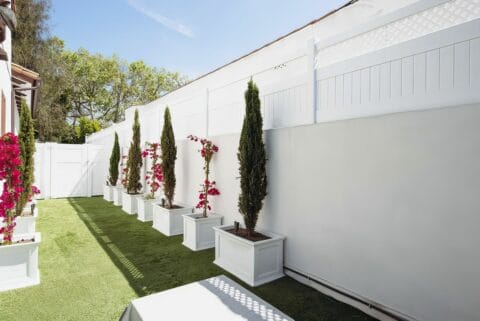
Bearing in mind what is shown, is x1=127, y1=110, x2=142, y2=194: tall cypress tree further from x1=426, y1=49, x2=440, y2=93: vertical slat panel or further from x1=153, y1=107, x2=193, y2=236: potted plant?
x1=426, y1=49, x2=440, y2=93: vertical slat panel

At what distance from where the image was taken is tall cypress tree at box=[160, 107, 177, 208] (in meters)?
6.91

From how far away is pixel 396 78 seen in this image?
2912mm

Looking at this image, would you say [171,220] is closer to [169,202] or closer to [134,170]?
[169,202]

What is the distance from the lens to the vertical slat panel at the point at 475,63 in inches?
92.5

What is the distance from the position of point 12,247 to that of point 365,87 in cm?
513

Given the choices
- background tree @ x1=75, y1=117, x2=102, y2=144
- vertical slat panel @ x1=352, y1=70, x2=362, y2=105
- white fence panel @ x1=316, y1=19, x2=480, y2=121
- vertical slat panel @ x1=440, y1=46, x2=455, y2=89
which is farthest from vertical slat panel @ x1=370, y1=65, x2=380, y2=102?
background tree @ x1=75, y1=117, x2=102, y2=144

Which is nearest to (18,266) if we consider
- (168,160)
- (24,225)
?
(24,225)

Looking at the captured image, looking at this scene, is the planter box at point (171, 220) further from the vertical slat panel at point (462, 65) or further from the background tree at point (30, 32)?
the background tree at point (30, 32)

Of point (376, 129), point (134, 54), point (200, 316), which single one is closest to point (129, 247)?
point (200, 316)

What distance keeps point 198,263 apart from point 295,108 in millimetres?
3085

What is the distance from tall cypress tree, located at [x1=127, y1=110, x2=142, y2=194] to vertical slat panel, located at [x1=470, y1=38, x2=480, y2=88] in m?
9.16

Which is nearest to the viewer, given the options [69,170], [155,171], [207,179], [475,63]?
[475,63]

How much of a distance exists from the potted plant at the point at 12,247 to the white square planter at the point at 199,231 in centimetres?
250

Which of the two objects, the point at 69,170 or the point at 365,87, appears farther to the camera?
the point at 69,170
